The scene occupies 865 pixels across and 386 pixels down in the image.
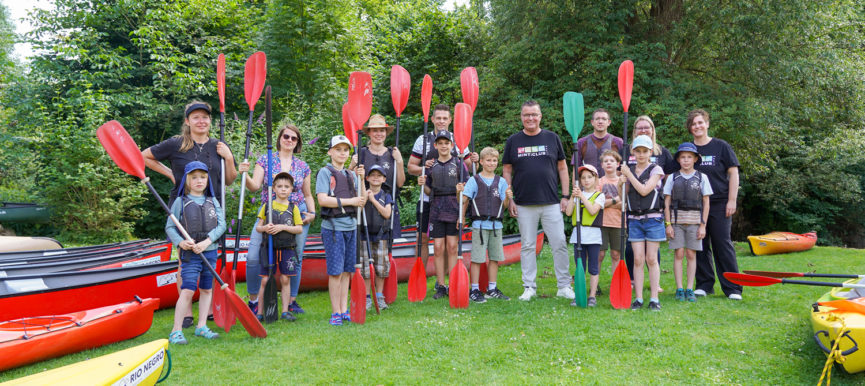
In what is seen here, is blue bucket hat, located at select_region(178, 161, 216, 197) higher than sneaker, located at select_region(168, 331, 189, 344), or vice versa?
blue bucket hat, located at select_region(178, 161, 216, 197)

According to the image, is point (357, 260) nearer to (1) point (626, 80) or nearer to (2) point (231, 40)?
(1) point (626, 80)

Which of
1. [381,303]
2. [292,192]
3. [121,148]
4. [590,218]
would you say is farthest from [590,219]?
[121,148]

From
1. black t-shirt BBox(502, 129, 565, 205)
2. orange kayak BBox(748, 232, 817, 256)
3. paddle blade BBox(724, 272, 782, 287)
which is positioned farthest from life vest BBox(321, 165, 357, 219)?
orange kayak BBox(748, 232, 817, 256)

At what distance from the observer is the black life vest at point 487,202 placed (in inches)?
194

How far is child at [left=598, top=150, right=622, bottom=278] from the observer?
4922mm

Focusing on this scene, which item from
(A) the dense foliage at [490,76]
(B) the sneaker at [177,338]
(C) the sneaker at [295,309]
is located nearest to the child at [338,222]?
(C) the sneaker at [295,309]

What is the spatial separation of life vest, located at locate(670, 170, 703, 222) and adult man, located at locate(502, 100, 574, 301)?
1.01m

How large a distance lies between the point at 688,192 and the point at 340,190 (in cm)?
320

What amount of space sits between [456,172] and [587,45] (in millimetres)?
6679

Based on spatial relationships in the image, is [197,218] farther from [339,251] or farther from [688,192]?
[688,192]

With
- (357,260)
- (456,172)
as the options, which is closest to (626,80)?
(456,172)

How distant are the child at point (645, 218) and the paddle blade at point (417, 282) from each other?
1945mm

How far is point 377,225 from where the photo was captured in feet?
15.4

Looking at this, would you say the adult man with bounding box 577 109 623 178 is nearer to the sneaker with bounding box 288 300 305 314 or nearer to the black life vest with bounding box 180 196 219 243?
the sneaker with bounding box 288 300 305 314
